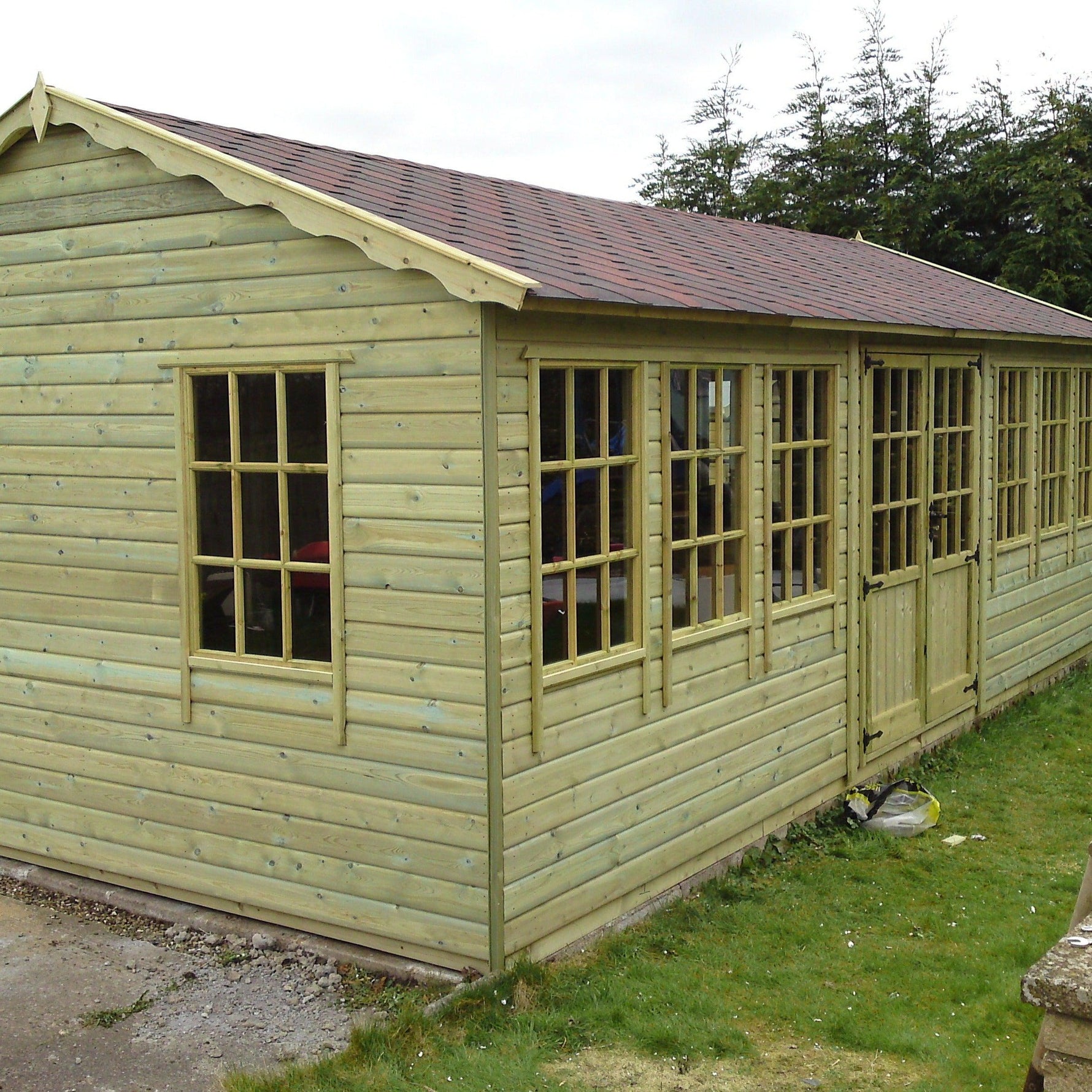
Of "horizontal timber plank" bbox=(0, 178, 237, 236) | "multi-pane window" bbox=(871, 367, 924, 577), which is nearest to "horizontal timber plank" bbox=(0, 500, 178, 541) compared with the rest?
"horizontal timber plank" bbox=(0, 178, 237, 236)

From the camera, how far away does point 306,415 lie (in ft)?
19.7

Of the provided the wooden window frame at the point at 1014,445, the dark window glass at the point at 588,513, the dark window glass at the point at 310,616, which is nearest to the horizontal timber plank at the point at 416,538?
the dark window glass at the point at 310,616

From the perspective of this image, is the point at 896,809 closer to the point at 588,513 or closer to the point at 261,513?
the point at 588,513

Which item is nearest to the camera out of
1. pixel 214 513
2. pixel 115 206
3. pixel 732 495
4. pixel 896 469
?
pixel 214 513

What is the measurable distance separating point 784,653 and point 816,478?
1.11 m

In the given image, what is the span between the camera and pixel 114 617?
22.1 feet

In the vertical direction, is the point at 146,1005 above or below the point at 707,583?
below

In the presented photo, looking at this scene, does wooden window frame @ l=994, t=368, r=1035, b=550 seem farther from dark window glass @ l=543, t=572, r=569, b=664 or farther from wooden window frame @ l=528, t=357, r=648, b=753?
dark window glass @ l=543, t=572, r=569, b=664

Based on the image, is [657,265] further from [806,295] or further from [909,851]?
[909,851]

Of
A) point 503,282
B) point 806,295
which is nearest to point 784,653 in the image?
point 806,295

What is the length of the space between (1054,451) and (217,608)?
8.06 metres

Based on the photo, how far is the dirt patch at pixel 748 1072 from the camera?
5.03m

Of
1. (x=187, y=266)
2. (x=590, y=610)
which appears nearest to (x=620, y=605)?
(x=590, y=610)

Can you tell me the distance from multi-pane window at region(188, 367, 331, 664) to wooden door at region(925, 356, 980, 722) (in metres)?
4.86
